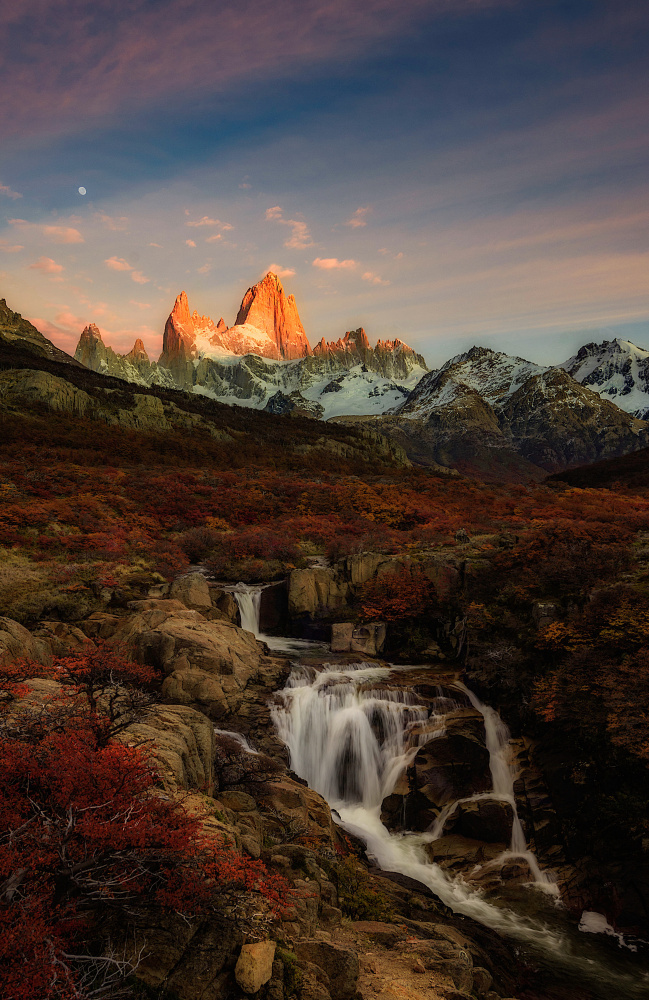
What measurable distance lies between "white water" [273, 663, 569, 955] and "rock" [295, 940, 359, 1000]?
804 centimetres

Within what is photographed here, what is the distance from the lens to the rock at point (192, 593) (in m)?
24.0

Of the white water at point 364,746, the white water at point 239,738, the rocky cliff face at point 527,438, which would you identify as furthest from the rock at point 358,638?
the rocky cliff face at point 527,438

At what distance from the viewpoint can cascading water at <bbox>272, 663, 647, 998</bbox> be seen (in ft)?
47.5

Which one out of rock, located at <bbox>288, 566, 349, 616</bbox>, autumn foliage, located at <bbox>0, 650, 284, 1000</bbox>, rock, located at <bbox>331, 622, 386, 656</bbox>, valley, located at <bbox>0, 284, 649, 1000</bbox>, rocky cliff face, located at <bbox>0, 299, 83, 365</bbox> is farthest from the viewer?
rocky cliff face, located at <bbox>0, 299, 83, 365</bbox>

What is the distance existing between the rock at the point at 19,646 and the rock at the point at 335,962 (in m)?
9.95

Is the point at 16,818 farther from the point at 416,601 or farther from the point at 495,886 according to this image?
the point at 416,601

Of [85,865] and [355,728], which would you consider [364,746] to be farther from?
[85,865]

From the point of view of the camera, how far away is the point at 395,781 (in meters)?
17.1

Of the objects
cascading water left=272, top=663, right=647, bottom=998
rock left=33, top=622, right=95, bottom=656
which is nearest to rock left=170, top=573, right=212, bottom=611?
rock left=33, top=622, right=95, bottom=656

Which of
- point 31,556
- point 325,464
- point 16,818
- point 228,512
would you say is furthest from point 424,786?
point 325,464

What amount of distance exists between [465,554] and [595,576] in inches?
305

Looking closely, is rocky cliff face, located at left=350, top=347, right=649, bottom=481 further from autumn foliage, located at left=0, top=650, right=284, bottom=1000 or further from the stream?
autumn foliage, located at left=0, top=650, right=284, bottom=1000

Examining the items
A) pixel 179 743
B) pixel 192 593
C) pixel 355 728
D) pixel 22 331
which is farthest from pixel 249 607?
pixel 22 331

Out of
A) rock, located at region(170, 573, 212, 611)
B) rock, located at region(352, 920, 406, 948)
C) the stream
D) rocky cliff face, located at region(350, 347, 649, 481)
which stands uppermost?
rocky cliff face, located at region(350, 347, 649, 481)
